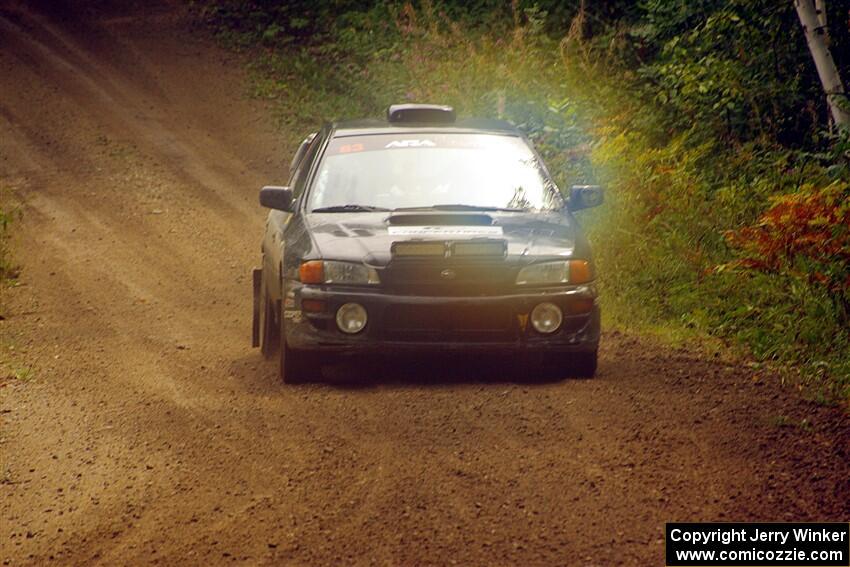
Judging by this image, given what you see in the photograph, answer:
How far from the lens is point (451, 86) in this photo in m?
18.0

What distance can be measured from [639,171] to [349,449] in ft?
22.8

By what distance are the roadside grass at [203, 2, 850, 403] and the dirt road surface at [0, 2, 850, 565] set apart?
28.4 inches

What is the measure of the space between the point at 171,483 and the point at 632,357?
398 centimetres

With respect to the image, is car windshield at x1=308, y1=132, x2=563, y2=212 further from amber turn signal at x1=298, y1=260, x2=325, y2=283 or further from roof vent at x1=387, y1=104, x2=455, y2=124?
amber turn signal at x1=298, y1=260, x2=325, y2=283

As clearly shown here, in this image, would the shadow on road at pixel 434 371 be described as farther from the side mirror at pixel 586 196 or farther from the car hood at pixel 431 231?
the side mirror at pixel 586 196

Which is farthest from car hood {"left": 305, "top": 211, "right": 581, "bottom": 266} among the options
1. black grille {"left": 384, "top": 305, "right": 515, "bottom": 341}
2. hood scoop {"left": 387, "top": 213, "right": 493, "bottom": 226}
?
black grille {"left": 384, "top": 305, "right": 515, "bottom": 341}

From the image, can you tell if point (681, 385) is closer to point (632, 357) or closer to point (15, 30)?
point (632, 357)

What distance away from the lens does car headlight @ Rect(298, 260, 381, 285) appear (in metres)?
8.41

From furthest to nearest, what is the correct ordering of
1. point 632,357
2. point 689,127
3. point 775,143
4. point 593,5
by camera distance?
1. point 593,5
2. point 689,127
3. point 775,143
4. point 632,357

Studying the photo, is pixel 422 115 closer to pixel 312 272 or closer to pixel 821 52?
pixel 312 272

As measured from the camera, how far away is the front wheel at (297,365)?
8609 mm

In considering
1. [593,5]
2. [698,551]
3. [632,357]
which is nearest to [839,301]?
[632,357]

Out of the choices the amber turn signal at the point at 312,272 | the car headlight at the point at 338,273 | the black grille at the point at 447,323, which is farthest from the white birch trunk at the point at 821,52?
the amber turn signal at the point at 312,272

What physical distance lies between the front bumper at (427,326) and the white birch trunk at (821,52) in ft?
17.7
